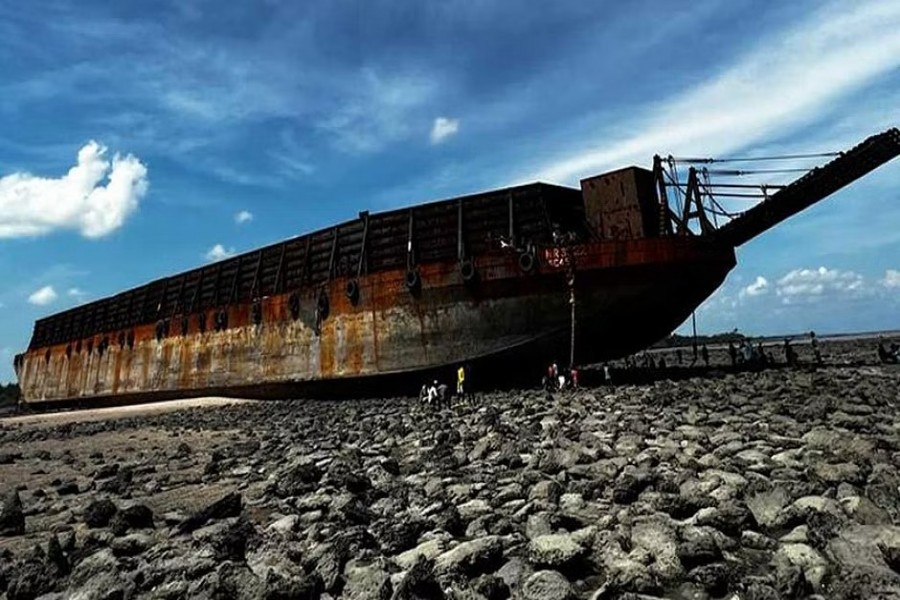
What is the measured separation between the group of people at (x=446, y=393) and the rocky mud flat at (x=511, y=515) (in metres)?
5.34

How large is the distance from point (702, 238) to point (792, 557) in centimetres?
1474

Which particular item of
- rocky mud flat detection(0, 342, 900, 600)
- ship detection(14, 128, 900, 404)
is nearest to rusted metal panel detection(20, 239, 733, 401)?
ship detection(14, 128, 900, 404)

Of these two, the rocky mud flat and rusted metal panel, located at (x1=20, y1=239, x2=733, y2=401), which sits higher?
rusted metal panel, located at (x1=20, y1=239, x2=733, y2=401)

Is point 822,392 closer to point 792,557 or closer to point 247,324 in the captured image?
point 792,557

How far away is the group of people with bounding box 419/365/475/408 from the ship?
2.14 feet

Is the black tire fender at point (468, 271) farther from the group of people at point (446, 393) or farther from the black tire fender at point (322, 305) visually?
the black tire fender at point (322, 305)

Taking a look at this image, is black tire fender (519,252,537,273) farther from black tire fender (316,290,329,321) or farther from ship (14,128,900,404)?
black tire fender (316,290,329,321)

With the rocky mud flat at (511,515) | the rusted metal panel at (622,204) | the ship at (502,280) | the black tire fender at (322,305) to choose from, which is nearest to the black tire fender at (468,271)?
the ship at (502,280)

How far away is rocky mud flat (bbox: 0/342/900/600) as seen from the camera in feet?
13.3

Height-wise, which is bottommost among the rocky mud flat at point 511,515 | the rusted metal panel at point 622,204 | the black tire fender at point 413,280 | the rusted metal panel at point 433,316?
the rocky mud flat at point 511,515

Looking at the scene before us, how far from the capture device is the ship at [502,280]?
17.3 metres

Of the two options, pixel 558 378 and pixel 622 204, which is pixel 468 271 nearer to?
pixel 558 378

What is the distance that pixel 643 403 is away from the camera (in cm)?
1226

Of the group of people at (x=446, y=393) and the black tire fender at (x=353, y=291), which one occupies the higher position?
the black tire fender at (x=353, y=291)
